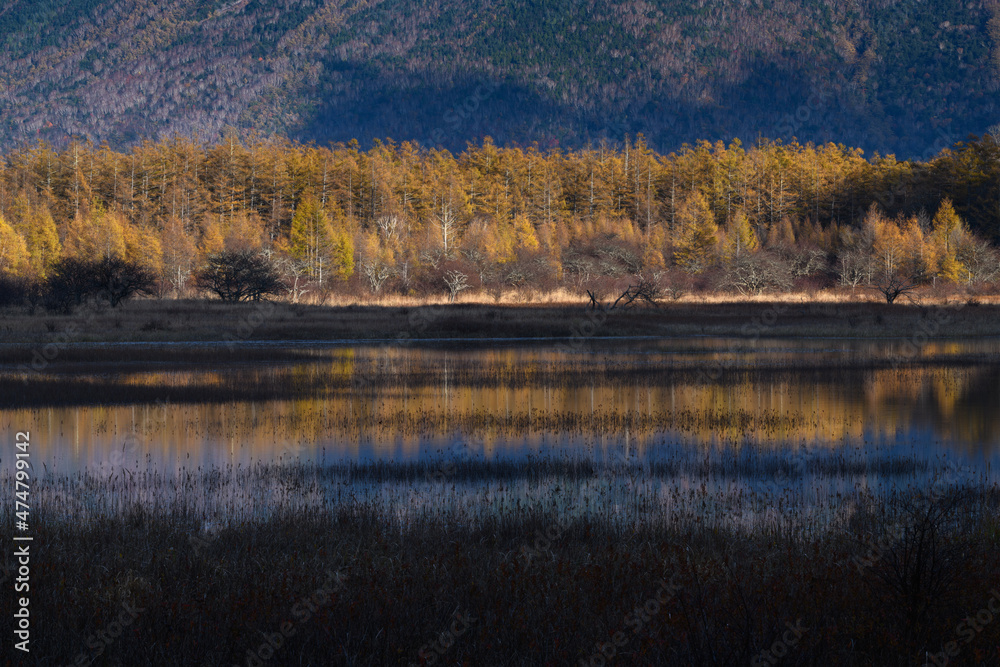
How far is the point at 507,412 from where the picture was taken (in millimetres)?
25016

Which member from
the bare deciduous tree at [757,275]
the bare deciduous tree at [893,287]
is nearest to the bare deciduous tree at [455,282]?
the bare deciduous tree at [757,275]

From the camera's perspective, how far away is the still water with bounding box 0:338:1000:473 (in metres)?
19.5

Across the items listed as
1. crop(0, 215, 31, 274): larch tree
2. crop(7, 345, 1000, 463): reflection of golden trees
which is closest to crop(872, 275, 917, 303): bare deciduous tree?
crop(7, 345, 1000, 463): reflection of golden trees

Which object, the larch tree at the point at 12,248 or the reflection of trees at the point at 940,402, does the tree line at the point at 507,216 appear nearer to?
the larch tree at the point at 12,248

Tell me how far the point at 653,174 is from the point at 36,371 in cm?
12020

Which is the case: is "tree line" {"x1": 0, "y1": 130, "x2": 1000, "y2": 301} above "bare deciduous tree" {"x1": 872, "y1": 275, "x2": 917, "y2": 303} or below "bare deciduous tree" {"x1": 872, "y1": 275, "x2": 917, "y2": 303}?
above

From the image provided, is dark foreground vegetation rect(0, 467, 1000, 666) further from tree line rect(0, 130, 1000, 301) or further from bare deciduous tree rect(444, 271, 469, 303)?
bare deciduous tree rect(444, 271, 469, 303)

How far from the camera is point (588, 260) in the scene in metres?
109

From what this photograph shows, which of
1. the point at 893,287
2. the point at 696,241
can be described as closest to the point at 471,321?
the point at 893,287

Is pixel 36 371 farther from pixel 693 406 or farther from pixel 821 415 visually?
pixel 821 415

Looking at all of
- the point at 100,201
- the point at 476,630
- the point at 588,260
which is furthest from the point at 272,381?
the point at 100,201

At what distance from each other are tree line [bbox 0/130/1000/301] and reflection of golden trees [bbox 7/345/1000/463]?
2028 inches

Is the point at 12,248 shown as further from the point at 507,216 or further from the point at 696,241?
the point at 696,241

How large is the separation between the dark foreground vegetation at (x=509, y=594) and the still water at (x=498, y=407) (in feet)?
23.5
